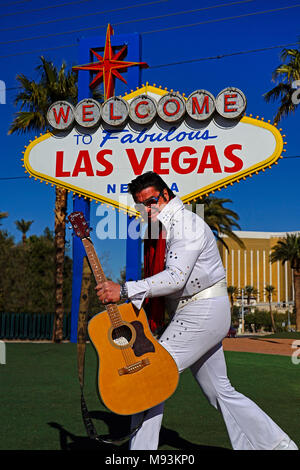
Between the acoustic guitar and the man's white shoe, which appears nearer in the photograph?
the acoustic guitar

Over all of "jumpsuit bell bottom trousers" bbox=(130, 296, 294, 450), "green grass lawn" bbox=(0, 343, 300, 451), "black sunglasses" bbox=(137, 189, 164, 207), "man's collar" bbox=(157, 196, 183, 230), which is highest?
"black sunglasses" bbox=(137, 189, 164, 207)

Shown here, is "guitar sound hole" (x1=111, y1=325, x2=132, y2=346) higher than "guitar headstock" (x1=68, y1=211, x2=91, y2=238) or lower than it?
lower

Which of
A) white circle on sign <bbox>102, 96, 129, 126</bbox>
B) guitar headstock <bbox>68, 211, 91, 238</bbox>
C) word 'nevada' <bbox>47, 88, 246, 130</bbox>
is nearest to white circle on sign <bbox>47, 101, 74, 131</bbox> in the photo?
word 'nevada' <bbox>47, 88, 246, 130</bbox>

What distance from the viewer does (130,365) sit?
10.7ft

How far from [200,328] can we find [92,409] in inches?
132

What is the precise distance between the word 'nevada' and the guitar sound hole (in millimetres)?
10364

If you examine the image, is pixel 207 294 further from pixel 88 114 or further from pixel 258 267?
pixel 258 267

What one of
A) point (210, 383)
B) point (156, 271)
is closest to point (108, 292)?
point (156, 271)

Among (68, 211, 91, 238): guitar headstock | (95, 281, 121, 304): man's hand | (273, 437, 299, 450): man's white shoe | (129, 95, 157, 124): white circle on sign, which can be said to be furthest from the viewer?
(129, 95, 157, 124): white circle on sign

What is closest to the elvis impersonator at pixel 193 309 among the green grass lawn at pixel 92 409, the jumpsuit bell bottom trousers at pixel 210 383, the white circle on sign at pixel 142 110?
the jumpsuit bell bottom trousers at pixel 210 383

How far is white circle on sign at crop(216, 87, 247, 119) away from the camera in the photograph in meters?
13.0

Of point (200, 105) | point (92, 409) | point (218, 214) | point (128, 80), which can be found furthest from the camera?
point (218, 214)

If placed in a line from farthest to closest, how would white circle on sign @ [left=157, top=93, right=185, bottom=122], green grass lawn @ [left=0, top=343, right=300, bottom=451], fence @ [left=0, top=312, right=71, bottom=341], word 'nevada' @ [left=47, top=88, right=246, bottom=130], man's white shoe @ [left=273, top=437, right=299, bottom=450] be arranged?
fence @ [left=0, top=312, right=71, bottom=341]
white circle on sign @ [left=157, top=93, right=185, bottom=122]
word 'nevada' @ [left=47, top=88, right=246, bottom=130]
green grass lawn @ [left=0, top=343, right=300, bottom=451]
man's white shoe @ [left=273, top=437, right=299, bottom=450]

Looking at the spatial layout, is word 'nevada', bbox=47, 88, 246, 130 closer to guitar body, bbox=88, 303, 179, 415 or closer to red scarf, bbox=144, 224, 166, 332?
red scarf, bbox=144, 224, 166, 332
